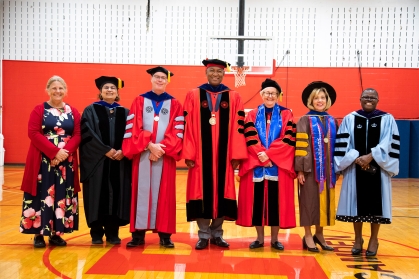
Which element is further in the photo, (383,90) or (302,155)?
(383,90)

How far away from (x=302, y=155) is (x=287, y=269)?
1185 mm

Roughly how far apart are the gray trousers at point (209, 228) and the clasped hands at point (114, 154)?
104cm

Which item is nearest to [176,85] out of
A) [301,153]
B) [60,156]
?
[60,156]

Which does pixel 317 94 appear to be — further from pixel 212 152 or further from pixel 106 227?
pixel 106 227

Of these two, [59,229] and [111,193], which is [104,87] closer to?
[111,193]

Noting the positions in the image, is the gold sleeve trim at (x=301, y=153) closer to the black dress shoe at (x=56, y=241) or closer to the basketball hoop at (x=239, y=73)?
the black dress shoe at (x=56, y=241)

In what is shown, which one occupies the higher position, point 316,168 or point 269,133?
point 269,133

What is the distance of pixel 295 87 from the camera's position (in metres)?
12.9

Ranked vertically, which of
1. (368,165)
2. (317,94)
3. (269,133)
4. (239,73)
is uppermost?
(239,73)

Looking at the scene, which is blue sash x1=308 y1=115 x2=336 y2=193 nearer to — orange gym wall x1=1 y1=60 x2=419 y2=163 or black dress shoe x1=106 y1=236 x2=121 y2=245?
black dress shoe x1=106 y1=236 x2=121 y2=245

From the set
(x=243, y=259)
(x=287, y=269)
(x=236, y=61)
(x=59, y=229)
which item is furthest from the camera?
(x=236, y=61)

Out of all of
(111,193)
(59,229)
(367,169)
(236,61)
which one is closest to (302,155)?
(367,169)

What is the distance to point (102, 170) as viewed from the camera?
177 inches

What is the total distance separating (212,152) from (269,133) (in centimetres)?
62
